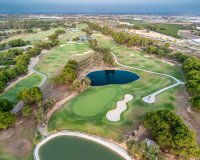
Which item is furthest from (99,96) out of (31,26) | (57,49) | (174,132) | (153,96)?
(31,26)

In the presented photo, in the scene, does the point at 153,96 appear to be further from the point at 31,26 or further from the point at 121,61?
the point at 31,26

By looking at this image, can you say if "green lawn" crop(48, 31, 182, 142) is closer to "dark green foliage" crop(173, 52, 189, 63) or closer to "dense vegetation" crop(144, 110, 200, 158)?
"dense vegetation" crop(144, 110, 200, 158)

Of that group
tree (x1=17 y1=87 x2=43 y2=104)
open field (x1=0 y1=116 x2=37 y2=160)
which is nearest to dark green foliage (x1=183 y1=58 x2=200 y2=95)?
tree (x1=17 y1=87 x2=43 y2=104)

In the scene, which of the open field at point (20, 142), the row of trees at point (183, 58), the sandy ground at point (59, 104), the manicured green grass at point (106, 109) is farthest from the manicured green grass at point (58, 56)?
the open field at point (20, 142)

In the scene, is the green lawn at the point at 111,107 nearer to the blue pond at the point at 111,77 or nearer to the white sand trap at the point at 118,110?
the white sand trap at the point at 118,110

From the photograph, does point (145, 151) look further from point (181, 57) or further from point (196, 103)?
point (181, 57)
